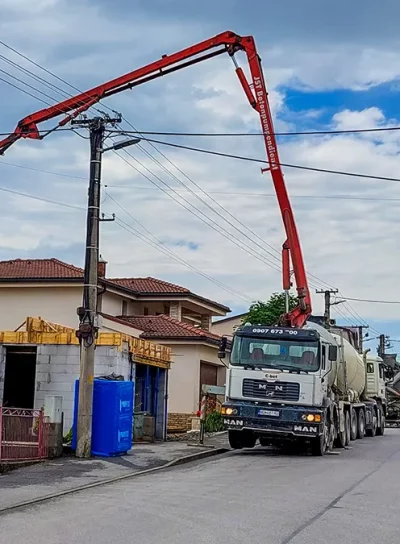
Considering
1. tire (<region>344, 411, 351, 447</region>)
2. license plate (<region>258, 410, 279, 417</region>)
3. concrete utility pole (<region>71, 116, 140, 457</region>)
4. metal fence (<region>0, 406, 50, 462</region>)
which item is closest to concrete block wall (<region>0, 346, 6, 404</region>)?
concrete utility pole (<region>71, 116, 140, 457</region>)

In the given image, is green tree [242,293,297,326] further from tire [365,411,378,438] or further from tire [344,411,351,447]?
tire [344,411,351,447]

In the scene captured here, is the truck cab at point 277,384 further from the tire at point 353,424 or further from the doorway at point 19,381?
the tire at point 353,424

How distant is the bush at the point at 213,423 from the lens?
3075 cm

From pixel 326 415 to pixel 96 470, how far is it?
8019mm

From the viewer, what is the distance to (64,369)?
22.4 metres

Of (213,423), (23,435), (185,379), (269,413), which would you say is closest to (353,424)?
(213,423)

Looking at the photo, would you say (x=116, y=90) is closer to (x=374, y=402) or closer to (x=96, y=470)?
(x=96, y=470)

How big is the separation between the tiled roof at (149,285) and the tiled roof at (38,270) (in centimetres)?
360

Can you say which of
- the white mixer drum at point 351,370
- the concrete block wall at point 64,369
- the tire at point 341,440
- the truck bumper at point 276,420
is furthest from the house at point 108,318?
the truck bumper at point 276,420

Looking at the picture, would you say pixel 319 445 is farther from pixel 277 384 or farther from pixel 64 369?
pixel 64 369

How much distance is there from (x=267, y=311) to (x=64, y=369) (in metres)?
31.3

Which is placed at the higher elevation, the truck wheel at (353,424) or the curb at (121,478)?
the truck wheel at (353,424)

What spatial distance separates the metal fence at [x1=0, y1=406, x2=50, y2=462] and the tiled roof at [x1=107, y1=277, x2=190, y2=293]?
2132 centimetres

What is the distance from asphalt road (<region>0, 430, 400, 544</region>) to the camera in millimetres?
9852
